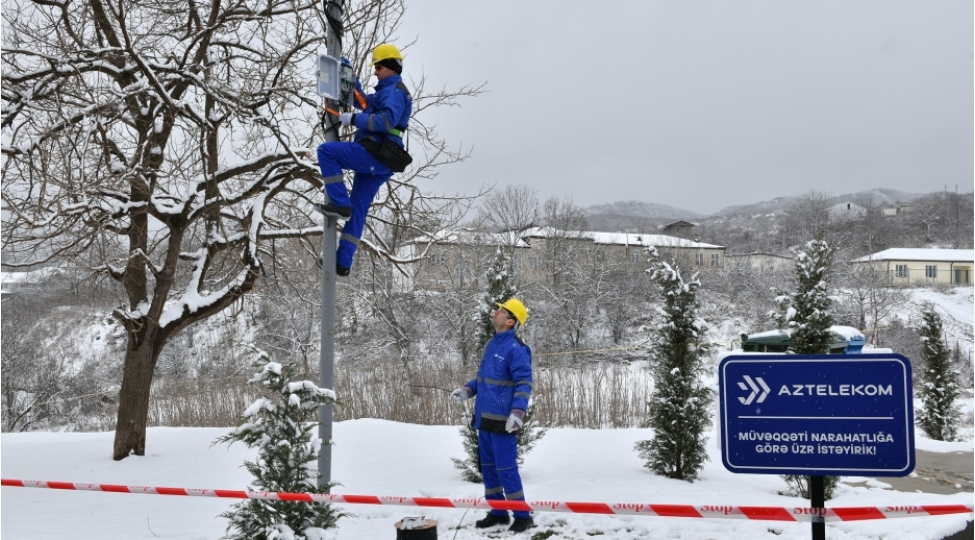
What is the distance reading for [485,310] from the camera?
755 centimetres

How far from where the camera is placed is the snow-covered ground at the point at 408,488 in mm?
5316

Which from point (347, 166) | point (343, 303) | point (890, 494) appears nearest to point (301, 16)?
point (347, 166)

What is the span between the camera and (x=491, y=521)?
213 inches

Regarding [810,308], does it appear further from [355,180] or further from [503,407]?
[355,180]

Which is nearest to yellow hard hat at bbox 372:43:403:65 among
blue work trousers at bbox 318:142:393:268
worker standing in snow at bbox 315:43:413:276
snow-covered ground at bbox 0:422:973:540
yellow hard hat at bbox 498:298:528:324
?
worker standing in snow at bbox 315:43:413:276

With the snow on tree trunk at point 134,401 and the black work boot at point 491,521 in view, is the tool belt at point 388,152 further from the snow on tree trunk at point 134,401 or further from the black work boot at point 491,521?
the snow on tree trunk at point 134,401

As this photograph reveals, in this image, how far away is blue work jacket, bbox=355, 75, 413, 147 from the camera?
4.64 meters

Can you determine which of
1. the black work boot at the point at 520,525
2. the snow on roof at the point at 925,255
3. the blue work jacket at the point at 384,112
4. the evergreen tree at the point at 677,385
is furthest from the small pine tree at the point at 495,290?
the snow on roof at the point at 925,255

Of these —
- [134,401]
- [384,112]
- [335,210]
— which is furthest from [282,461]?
[134,401]

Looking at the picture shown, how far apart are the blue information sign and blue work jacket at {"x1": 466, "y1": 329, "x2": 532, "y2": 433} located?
2423 mm

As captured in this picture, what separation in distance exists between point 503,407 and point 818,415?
2811 millimetres

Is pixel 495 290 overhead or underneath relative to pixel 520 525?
overhead

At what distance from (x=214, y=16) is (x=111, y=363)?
3325 centimetres

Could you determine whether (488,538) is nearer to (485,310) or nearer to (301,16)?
(485,310)
